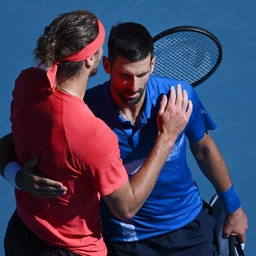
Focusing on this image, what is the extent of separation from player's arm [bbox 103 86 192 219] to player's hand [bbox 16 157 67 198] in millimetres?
174

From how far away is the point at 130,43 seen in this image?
2.90 m

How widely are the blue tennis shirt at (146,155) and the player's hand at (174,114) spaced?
11 centimetres

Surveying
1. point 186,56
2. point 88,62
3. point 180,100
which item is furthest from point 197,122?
point 186,56

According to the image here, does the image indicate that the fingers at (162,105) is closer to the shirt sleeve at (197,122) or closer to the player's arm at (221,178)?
the shirt sleeve at (197,122)

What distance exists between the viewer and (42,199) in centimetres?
274

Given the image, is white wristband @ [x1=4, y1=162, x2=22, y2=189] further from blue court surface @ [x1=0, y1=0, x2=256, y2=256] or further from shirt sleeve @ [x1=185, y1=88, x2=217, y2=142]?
blue court surface @ [x1=0, y1=0, x2=256, y2=256]

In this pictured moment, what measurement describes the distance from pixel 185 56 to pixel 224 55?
1.49 meters

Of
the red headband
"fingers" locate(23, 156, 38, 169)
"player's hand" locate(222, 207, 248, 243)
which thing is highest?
the red headband

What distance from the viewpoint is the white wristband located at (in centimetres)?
280

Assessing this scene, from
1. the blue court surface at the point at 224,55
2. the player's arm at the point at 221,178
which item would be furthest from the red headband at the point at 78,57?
the blue court surface at the point at 224,55

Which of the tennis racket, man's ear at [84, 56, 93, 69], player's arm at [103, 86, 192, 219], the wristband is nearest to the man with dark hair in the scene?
the wristband

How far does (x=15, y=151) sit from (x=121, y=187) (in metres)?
0.51

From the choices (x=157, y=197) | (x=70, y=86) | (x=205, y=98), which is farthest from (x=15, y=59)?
(x=70, y=86)

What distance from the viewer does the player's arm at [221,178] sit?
10.6ft
